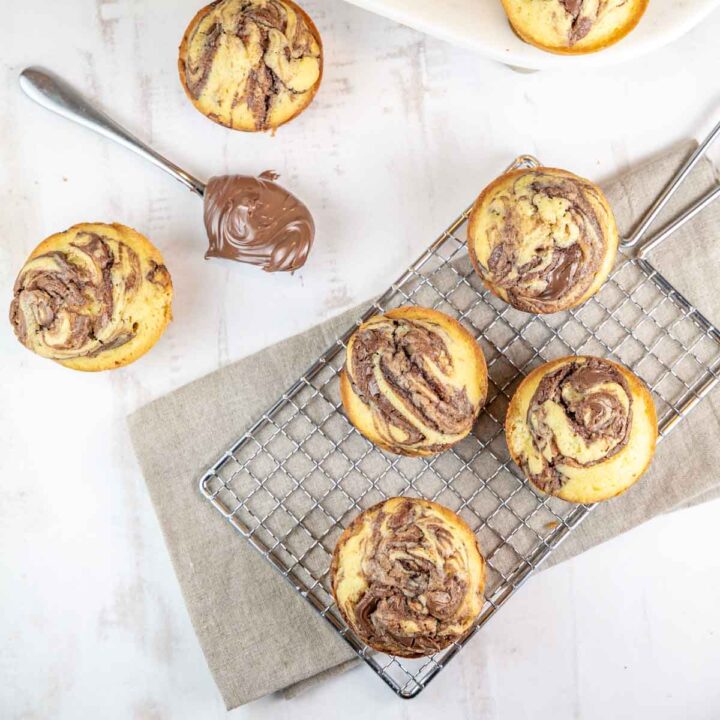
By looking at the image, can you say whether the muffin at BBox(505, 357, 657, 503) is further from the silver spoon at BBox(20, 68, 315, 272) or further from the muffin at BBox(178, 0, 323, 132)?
the muffin at BBox(178, 0, 323, 132)

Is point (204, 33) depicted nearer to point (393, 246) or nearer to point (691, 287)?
point (393, 246)

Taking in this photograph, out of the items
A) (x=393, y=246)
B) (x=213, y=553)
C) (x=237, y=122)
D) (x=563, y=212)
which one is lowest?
(x=213, y=553)

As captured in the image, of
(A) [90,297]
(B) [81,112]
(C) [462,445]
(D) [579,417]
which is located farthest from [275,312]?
(D) [579,417]

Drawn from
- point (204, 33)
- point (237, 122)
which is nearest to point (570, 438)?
point (237, 122)

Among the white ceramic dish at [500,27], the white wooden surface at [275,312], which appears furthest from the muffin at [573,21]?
the white wooden surface at [275,312]

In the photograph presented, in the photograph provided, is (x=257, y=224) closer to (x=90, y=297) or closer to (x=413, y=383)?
(x=90, y=297)

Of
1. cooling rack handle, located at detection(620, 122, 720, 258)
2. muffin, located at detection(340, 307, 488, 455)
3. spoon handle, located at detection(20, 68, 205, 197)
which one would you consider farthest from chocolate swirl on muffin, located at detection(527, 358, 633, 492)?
spoon handle, located at detection(20, 68, 205, 197)

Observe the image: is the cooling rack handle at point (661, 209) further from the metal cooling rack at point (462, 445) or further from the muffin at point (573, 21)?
the muffin at point (573, 21)
